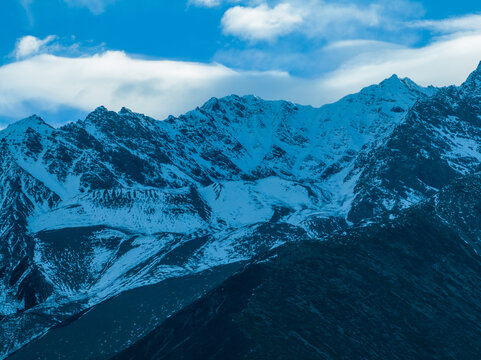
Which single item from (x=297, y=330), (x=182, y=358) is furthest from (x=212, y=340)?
(x=297, y=330)

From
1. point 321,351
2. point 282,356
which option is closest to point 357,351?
point 321,351

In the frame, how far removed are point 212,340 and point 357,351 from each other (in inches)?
1316

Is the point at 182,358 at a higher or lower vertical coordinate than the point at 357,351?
higher

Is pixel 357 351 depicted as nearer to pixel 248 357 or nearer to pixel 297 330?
pixel 297 330

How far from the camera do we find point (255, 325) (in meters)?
196

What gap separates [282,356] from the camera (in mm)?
177875

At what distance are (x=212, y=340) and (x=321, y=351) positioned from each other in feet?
80.5

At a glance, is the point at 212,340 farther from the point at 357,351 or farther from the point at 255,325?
the point at 357,351

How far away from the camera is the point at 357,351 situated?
200 meters

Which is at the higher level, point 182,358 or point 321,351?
point 182,358

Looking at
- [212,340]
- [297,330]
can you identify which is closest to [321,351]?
[297,330]

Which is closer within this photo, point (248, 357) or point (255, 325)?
point (248, 357)

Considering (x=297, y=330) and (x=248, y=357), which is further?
(x=297, y=330)

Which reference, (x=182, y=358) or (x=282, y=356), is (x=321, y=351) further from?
(x=182, y=358)
